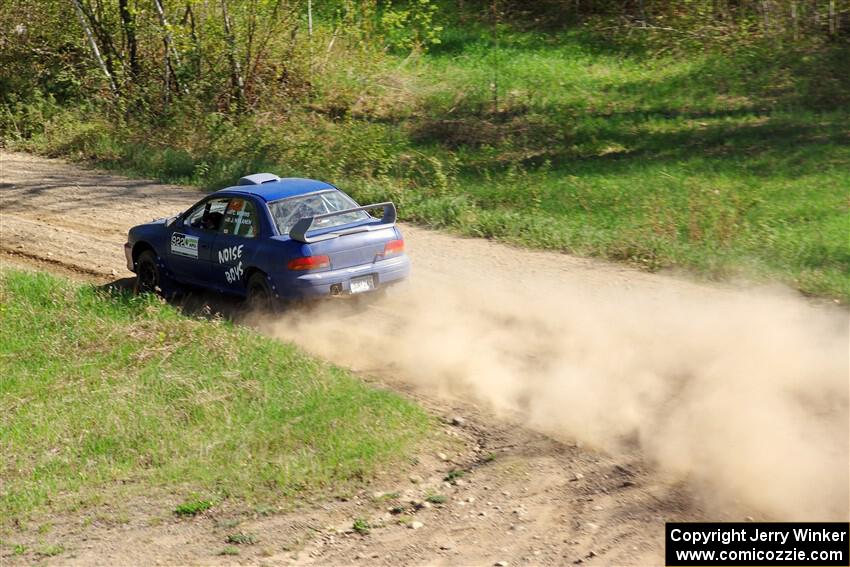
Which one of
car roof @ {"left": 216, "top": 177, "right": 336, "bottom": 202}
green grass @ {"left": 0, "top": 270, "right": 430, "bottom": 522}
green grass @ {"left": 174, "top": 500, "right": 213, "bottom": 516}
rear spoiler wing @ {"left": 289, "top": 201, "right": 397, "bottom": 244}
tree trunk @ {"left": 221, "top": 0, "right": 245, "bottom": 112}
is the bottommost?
green grass @ {"left": 174, "top": 500, "right": 213, "bottom": 516}

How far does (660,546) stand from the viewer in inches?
275

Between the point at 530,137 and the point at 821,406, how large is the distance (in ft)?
44.3

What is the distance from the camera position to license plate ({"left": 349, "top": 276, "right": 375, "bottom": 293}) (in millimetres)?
11516

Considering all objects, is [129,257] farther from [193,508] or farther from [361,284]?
[193,508]

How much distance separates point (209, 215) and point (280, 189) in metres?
1.01

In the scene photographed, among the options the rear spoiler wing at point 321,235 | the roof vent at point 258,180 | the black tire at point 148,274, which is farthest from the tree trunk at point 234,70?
the rear spoiler wing at point 321,235

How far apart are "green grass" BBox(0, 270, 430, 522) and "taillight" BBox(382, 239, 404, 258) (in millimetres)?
1870

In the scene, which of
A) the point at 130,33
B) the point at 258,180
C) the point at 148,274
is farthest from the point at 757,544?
the point at 130,33

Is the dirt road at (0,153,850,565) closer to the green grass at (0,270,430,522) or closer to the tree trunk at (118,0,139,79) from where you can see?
the green grass at (0,270,430,522)

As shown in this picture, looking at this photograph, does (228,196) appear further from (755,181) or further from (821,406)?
(755,181)

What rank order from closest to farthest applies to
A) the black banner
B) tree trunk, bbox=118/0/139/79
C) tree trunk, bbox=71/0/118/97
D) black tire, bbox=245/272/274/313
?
the black banner
black tire, bbox=245/272/274/313
tree trunk, bbox=118/0/139/79
tree trunk, bbox=71/0/118/97

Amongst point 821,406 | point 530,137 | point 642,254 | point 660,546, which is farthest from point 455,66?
point 660,546

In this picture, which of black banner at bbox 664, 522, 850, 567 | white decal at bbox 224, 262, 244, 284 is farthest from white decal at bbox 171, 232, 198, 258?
black banner at bbox 664, 522, 850, 567

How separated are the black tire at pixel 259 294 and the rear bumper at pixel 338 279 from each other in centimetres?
27
